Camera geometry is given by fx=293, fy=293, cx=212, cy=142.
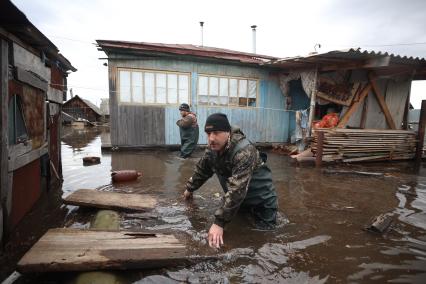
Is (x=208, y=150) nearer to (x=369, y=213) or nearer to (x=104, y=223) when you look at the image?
(x=104, y=223)

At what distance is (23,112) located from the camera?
399 cm

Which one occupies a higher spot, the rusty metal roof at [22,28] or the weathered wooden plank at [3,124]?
the rusty metal roof at [22,28]

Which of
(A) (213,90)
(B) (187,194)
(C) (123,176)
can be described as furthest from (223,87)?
(B) (187,194)

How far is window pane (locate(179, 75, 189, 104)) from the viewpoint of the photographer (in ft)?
37.4

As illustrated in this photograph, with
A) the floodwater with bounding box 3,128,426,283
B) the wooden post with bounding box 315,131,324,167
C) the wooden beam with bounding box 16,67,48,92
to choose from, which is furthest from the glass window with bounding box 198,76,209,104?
the wooden beam with bounding box 16,67,48,92

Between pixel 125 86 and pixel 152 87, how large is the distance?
979 millimetres

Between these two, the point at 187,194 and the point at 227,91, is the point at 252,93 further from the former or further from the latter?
the point at 187,194

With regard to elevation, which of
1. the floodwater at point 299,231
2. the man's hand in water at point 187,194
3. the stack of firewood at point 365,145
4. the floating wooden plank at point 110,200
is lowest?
the floodwater at point 299,231

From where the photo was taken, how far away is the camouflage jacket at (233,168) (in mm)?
3168

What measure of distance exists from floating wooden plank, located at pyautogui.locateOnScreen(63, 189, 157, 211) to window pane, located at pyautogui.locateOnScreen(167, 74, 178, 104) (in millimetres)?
6955

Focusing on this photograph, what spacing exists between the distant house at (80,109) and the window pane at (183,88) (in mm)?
26440

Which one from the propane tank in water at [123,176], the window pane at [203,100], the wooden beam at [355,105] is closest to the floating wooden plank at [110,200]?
the propane tank in water at [123,176]

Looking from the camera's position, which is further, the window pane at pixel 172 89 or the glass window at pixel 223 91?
the glass window at pixel 223 91

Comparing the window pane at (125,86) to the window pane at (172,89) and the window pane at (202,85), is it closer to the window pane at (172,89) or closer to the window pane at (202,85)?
the window pane at (172,89)
